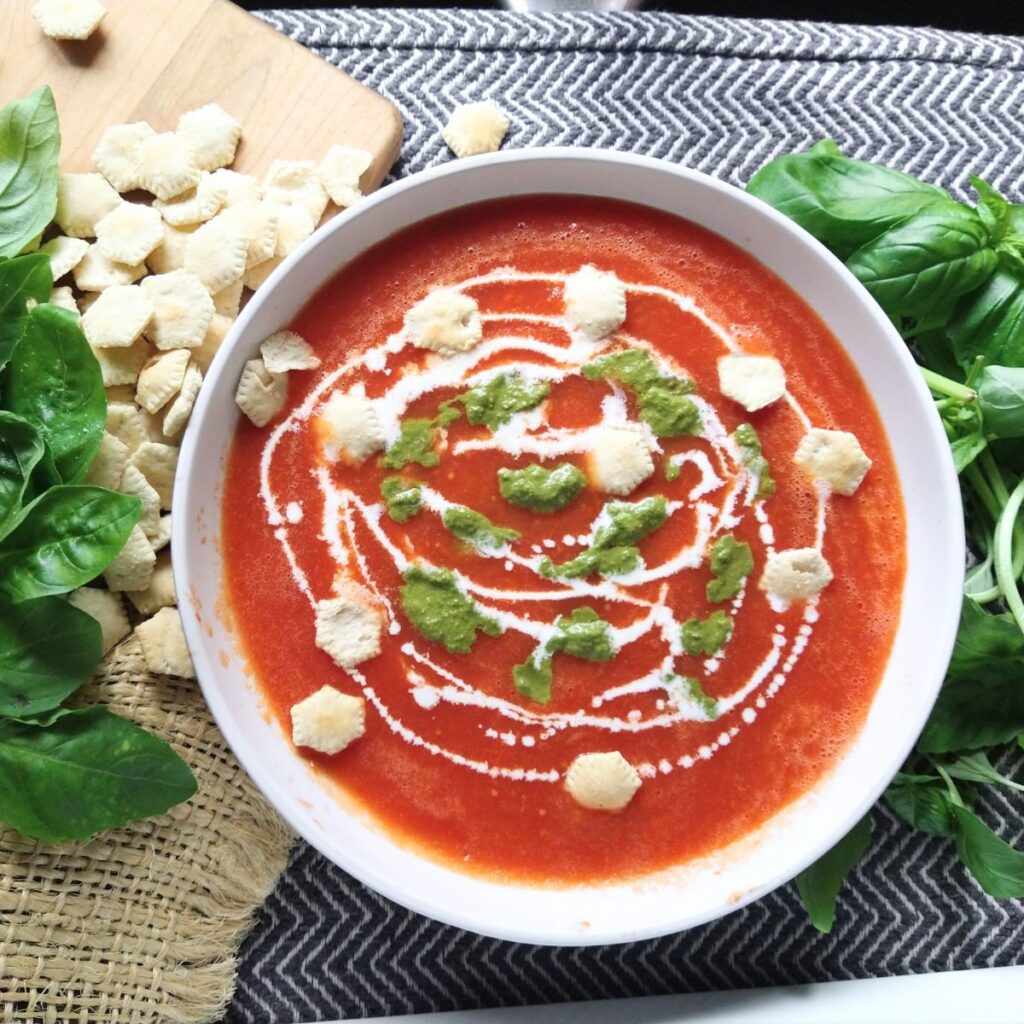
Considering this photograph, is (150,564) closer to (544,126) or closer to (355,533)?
(355,533)

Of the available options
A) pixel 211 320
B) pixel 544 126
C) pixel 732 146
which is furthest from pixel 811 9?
pixel 211 320

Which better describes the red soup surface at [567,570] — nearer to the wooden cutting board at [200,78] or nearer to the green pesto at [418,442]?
the green pesto at [418,442]

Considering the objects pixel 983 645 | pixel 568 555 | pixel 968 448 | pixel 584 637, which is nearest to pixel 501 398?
pixel 568 555

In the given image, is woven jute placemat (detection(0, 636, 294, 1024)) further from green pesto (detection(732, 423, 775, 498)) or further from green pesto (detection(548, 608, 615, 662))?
green pesto (detection(732, 423, 775, 498))

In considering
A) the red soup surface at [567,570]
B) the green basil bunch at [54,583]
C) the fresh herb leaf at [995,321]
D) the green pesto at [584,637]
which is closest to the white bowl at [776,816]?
the red soup surface at [567,570]

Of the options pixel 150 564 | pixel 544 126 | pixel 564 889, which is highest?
pixel 544 126
